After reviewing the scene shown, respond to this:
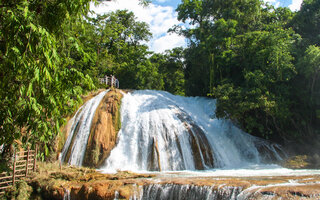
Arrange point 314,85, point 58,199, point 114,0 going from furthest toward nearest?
point 314,85, point 58,199, point 114,0

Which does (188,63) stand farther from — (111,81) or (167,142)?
(167,142)

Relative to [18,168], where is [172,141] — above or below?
above

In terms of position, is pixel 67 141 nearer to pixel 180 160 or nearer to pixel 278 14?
pixel 180 160

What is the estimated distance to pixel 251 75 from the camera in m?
15.7

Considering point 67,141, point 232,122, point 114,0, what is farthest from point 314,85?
point 67,141

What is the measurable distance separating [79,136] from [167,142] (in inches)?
184

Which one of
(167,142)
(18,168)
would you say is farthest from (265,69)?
(18,168)

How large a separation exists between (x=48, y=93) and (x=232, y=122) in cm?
1427

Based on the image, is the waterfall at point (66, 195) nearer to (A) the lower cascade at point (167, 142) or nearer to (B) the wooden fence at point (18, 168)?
(B) the wooden fence at point (18, 168)

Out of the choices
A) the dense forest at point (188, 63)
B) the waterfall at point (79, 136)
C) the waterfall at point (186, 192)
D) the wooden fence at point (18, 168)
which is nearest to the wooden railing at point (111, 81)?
the dense forest at point (188, 63)

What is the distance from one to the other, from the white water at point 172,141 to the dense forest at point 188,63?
1.29m

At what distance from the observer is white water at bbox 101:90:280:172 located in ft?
42.0

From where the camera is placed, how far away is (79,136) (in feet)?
44.6

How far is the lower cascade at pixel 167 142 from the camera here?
42.1 ft
